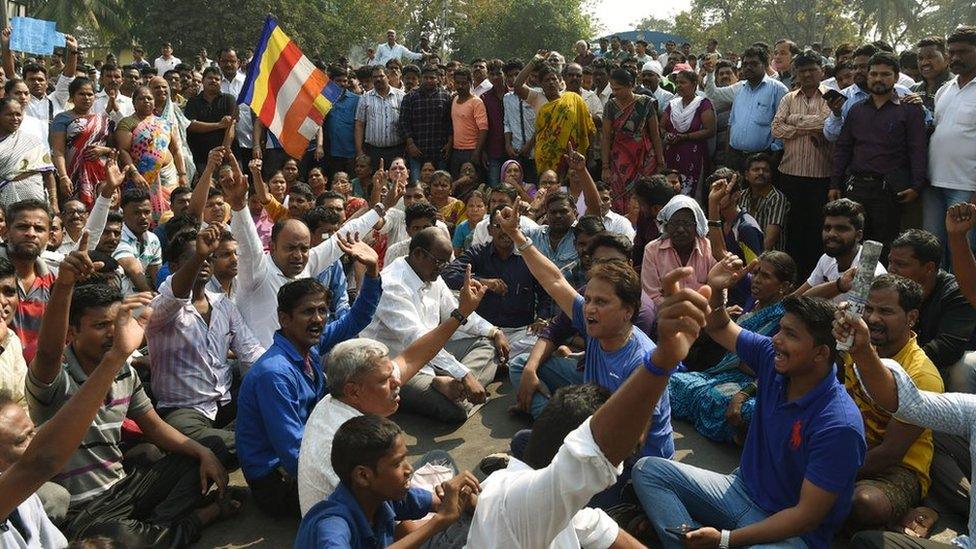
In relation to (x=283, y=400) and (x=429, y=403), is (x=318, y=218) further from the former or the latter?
(x=283, y=400)

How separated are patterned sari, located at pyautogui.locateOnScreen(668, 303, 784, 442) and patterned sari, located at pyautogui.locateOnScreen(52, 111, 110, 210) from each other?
20.3ft

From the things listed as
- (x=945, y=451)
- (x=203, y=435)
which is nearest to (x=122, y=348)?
(x=203, y=435)

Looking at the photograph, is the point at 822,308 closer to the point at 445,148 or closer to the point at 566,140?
the point at 566,140

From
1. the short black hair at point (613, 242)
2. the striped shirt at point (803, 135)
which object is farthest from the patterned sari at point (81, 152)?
the striped shirt at point (803, 135)

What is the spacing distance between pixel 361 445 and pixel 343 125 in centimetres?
866

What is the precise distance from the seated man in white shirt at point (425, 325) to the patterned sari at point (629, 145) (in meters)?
3.63

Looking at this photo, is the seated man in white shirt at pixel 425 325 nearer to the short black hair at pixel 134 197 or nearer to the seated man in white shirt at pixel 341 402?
the seated man in white shirt at pixel 341 402

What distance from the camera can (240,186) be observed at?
5.54 metres

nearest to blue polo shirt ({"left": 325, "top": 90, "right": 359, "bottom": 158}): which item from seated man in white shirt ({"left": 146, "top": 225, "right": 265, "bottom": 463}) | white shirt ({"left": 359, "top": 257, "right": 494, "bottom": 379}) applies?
white shirt ({"left": 359, "top": 257, "right": 494, "bottom": 379})

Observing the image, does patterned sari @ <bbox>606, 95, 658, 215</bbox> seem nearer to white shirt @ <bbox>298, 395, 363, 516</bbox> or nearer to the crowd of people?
the crowd of people

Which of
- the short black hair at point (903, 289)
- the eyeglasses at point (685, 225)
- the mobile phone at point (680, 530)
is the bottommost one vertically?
the mobile phone at point (680, 530)

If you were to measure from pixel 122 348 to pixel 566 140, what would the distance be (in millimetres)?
7270

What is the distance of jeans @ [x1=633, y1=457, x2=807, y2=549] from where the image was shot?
13.2ft

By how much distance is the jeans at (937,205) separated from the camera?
7180mm
